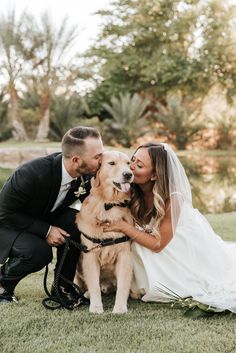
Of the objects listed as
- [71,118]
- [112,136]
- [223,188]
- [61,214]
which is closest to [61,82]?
[71,118]

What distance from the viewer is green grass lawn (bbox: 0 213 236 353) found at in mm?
2635

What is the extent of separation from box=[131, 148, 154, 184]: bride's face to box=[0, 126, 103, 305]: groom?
276 mm

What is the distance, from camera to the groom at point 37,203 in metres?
3.38

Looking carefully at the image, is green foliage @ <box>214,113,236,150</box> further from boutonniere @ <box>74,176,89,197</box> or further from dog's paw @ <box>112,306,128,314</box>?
dog's paw @ <box>112,306,128,314</box>

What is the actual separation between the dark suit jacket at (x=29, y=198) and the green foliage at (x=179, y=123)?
18.4 metres

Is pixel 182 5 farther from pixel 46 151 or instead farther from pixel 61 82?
pixel 46 151

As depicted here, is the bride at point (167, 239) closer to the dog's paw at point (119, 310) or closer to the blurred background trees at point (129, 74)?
the dog's paw at point (119, 310)

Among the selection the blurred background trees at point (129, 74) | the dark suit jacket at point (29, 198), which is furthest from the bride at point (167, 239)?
the blurred background trees at point (129, 74)

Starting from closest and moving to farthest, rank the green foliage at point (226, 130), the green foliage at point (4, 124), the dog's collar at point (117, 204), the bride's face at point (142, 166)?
1. the dog's collar at point (117, 204)
2. the bride's face at point (142, 166)
3. the green foliage at point (4, 124)
4. the green foliage at point (226, 130)

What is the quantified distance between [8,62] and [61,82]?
225 centimetres

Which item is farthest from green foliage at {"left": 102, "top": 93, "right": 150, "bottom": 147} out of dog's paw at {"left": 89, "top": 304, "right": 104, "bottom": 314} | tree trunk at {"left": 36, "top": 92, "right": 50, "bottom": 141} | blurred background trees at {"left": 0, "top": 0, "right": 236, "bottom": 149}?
dog's paw at {"left": 89, "top": 304, "right": 104, "bottom": 314}

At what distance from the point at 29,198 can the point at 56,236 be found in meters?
0.33

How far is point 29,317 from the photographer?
309 cm

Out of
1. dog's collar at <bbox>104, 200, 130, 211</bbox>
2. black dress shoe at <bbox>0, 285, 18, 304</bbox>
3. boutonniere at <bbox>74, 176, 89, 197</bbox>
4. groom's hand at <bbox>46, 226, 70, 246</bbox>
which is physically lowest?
black dress shoe at <bbox>0, 285, 18, 304</bbox>
